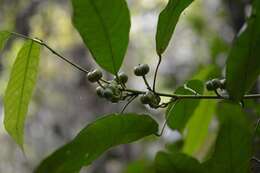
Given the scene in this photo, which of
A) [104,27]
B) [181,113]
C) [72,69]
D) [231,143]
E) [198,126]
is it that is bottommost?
[72,69]

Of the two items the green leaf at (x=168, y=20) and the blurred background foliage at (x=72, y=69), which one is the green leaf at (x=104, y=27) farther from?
the blurred background foliage at (x=72, y=69)

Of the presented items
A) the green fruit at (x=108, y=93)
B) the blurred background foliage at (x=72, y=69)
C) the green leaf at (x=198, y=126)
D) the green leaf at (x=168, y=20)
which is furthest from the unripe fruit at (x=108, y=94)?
the blurred background foliage at (x=72, y=69)

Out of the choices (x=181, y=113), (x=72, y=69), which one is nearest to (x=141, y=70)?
(x=181, y=113)

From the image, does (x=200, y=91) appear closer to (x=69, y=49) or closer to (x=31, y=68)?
(x=31, y=68)

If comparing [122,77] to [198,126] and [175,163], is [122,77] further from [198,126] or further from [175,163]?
[198,126]

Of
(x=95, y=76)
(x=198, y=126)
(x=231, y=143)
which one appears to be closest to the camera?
(x=231, y=143)
